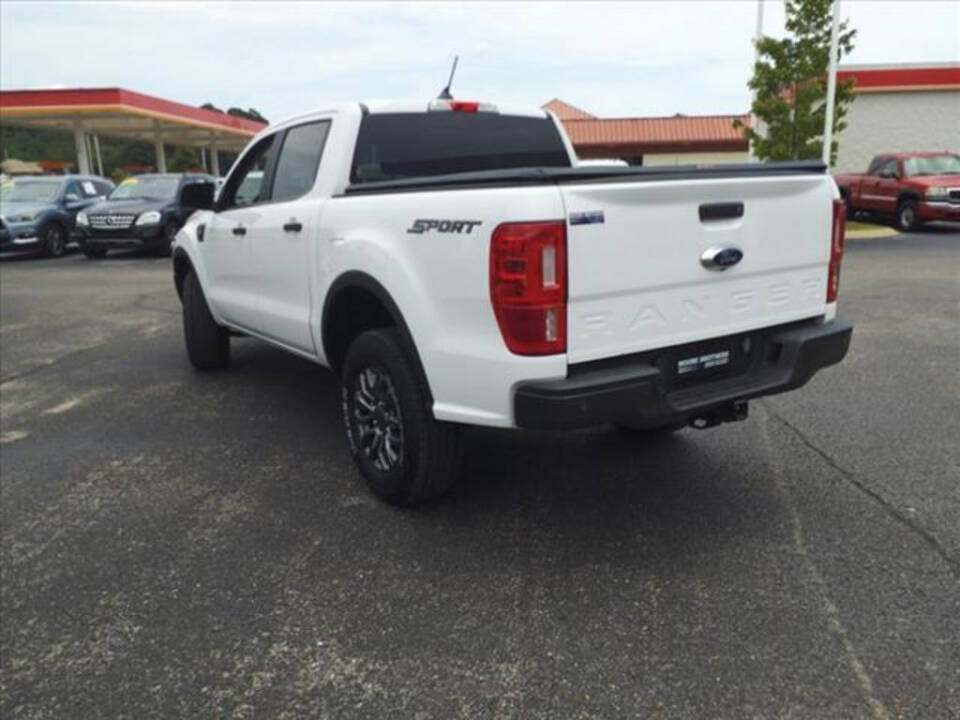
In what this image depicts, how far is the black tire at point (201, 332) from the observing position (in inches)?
247

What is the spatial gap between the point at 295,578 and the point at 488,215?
1.62m

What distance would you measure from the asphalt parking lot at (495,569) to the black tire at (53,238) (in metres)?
12.7

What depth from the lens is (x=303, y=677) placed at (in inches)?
103

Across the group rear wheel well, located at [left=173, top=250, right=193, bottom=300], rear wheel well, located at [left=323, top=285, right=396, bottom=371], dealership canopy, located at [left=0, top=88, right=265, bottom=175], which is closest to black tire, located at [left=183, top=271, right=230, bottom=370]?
rear wheel well, located at [left=173, top=250, right=193, bottom=300]

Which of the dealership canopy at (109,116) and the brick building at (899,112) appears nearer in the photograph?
the brick building at (899,112)

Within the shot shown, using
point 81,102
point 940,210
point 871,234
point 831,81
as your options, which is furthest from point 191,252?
point 81,102

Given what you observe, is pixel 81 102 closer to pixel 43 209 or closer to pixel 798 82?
pixel 43 209

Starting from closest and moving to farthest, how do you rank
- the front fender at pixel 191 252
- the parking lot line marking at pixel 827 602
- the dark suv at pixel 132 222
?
1. the parking lot line marking at pixel 827 602
2. the front fender at pixel 191 252
3. the dark suv at pixel 132 222

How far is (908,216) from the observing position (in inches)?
689

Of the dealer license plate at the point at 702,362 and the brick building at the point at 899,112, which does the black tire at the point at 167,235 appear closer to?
the brick building at the point at 899,112

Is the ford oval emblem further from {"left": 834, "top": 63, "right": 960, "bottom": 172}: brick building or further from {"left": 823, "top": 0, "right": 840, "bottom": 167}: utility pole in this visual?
{"left": 834, "top": 63, "right": 960, "bottom": 172}: brick building

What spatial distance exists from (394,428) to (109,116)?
34537mm

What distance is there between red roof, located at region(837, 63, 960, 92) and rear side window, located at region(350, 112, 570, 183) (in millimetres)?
22758

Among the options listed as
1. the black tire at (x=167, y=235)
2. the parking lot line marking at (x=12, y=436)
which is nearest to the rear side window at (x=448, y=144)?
the parking lot line marking at (x=12, y=436)
